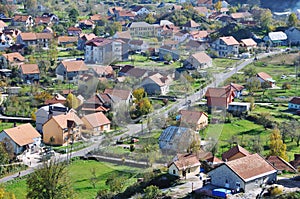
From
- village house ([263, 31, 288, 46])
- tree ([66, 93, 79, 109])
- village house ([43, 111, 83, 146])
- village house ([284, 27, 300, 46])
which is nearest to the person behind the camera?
village house ([43, 111, 83, 146])

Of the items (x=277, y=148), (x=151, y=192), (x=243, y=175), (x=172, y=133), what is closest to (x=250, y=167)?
(x=243, y=175)

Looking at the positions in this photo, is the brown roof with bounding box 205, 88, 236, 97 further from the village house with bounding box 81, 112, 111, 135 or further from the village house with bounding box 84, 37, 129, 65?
the village house with bounding box 84, 37, 129, 65

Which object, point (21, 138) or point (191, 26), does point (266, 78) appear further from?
point (191, 26)

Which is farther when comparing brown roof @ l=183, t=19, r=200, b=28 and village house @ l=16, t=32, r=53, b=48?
brown roof @ l=183, t=19, r=200, b=28

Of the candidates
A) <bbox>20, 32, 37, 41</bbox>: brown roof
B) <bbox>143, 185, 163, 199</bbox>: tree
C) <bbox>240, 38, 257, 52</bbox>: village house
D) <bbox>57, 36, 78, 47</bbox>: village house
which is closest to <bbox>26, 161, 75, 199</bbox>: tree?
<bbox>143, 185, 163, 199</bbox>: tree

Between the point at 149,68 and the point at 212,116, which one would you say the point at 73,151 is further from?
the point at 149,68

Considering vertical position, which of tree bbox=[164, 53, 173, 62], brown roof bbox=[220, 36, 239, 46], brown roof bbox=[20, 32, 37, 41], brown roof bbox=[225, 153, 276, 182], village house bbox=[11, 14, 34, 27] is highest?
village house bbox=[11, 14, 34, 27]

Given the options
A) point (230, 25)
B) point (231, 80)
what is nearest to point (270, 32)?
point (230, 25)
